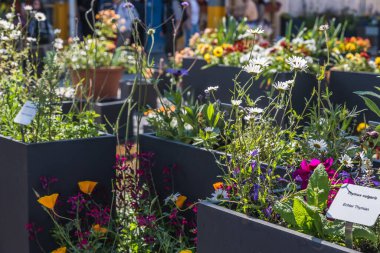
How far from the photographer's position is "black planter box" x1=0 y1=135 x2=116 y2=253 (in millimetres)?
2492

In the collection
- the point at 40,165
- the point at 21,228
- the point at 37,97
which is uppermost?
the point at 37,97

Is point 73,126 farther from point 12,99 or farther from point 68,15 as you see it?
point 68,15

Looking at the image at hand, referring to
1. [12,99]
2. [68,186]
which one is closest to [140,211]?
[68,186]

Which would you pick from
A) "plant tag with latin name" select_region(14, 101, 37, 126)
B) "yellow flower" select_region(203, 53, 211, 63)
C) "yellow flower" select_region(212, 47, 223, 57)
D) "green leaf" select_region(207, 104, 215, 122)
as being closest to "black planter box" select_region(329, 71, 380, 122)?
"yellow flower" select_region(212, 47, 223, 57)

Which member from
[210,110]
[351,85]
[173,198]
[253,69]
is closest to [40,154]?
[173,198]

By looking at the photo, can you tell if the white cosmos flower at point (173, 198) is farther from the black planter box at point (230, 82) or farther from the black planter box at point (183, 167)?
the black planter box at point (230, 82)

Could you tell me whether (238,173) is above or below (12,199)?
above

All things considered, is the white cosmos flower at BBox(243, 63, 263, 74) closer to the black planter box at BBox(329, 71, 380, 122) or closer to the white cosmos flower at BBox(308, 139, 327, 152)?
the white cosmos flower at BBox(308, 139, 327, 152)

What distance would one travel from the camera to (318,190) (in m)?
1.75

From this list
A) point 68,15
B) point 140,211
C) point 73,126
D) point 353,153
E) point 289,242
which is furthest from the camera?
point 68,15

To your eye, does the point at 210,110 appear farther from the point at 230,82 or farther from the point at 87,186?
the point at 230,82

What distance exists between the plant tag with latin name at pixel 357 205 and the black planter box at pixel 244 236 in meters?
0.08

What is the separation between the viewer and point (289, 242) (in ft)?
5.24

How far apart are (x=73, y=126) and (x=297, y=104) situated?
210 cm
